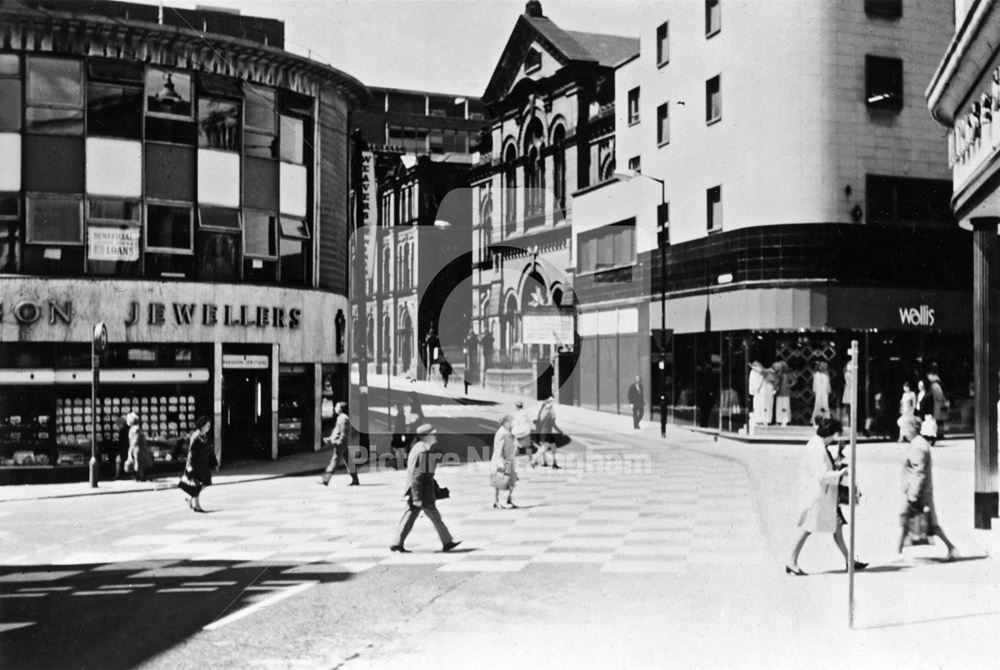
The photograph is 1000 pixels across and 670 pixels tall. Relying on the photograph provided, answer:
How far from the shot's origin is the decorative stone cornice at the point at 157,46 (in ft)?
80.4

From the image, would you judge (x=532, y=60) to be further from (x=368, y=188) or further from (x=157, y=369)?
(x=157, y=369)

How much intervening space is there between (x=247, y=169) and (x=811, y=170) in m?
16.5

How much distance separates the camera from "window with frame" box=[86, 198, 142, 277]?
25.7 meters

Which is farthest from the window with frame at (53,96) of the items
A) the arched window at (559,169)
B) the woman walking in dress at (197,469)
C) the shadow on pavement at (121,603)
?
the arched window at (559,169)

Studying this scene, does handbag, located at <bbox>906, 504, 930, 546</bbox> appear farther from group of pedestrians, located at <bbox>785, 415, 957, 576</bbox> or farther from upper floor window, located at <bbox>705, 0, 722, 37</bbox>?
upper floor window, located at <bbox>705, 0, 722, 37</bbox>

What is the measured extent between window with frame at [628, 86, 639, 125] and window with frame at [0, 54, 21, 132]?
1104 inches

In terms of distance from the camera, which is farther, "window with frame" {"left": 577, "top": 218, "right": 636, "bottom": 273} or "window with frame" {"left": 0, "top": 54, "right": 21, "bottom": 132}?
"window with frame" {"left": 577, "top": 218, "right": 636, "bottom": 273}

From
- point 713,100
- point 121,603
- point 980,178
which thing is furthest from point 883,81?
point 121,603

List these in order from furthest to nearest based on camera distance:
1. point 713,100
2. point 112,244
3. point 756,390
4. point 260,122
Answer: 1. point 713,100
2. point 756,390
3. point 260,122
4. point 112,244

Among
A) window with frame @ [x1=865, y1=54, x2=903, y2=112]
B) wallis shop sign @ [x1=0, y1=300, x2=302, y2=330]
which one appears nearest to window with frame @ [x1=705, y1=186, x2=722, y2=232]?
window with frame @ [x1=865, y1=54, x2=903, y2=112]

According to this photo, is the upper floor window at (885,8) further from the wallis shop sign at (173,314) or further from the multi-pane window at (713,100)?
the wallis shop sign at (173,314)

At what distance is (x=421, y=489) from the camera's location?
14.2 m

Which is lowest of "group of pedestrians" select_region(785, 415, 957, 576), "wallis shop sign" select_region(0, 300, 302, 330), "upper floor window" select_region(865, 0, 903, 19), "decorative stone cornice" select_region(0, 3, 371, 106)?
"group of pedestrians" select_region(785, 415, 957, 576)

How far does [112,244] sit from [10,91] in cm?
416
